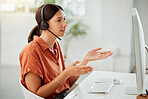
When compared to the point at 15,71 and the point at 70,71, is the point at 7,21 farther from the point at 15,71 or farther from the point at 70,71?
the point at 70,71

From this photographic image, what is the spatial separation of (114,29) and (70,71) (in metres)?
2.86

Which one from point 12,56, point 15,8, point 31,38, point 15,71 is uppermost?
point 15,8

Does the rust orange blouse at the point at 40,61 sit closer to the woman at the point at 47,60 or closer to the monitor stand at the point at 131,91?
the woman at the point at 47,60

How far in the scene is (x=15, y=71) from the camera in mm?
2277

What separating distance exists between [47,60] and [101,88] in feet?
1.41

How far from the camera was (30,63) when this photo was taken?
56.1 inches

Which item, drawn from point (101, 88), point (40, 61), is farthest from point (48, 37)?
point (101, 88)

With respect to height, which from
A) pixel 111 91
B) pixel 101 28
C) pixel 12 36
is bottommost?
pixel 111 91

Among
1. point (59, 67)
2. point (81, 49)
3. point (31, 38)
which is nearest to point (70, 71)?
point (59, 67)

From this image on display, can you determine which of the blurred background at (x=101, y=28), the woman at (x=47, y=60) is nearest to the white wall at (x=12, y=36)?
the blurred background at (x=101, y=28)

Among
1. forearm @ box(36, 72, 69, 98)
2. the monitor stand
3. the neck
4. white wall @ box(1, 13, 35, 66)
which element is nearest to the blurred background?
white wall @ box(1, 13, 35, 66)

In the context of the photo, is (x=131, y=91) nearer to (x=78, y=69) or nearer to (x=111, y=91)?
(x=111, y=91)

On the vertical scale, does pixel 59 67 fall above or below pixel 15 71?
above

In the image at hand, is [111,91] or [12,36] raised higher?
[12,36]
